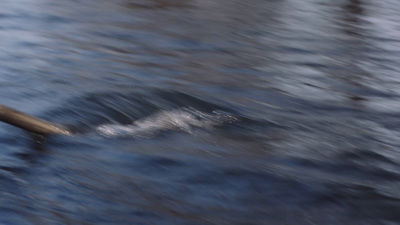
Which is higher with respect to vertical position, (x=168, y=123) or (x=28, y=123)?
(x=28, y=123)

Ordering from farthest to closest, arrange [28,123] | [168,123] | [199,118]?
[199,118]
[168,123]
[28,123]

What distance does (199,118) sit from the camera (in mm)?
5383

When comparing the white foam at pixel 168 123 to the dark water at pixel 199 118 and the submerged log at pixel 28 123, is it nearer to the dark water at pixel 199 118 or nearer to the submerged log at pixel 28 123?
the dark water at pixel 199 118

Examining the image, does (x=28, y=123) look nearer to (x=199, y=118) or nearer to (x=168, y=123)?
(x=168, y=123)

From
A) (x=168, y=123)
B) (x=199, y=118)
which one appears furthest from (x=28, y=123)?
(x=199, y=118)

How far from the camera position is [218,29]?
843cm

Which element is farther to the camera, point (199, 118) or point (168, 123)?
point (199, 118)

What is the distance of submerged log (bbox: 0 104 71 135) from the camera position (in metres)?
4.36

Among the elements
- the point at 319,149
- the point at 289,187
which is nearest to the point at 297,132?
the point at 319,149

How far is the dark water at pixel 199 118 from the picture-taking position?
406cm

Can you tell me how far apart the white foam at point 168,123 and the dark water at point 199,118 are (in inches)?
0.6

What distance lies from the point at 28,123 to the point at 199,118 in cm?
136

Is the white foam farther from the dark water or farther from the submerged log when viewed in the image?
the submerged log

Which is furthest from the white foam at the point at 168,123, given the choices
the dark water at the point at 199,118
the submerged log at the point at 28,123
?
the submerged log at the point at 28,123
